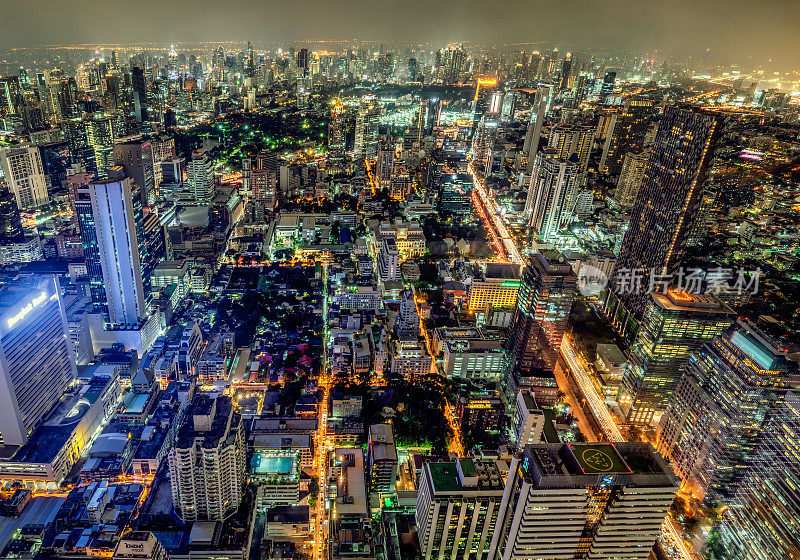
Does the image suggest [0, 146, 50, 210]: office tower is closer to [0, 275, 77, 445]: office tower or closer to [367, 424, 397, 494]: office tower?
[0, 275, 77, 445]: office tower

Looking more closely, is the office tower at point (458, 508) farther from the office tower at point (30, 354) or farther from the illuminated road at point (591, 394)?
the office tower at point (30, 354)

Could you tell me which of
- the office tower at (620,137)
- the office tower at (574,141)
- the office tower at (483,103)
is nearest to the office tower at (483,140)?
the office tower at (483,103)

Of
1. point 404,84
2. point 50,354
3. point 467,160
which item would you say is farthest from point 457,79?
point 50,354

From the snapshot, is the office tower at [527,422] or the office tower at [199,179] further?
the office tower at [199,179]

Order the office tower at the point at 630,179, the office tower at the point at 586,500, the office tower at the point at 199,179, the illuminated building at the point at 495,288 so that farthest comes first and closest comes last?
1. the office tower at the point at 630,179
2. the office tower at the point at 199,179
3. the illuminated building at the point at 495,288
4. the office tower at the point at 586,500

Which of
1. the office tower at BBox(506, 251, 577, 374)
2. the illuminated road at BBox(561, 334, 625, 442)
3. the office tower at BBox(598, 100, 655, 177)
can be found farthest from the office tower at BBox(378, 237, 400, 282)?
the office tower at BBox(598, 100, 655, 177)

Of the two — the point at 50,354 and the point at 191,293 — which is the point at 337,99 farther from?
the point at 50,354

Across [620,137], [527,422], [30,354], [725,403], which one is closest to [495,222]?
[620,137]
